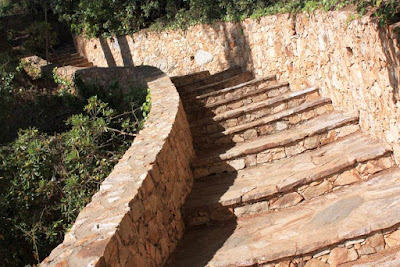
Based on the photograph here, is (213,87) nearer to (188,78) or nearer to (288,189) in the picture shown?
(188,78)

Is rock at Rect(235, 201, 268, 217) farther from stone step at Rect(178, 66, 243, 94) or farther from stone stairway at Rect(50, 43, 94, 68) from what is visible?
stone stairway at Rect(50, 43, 94, 68)

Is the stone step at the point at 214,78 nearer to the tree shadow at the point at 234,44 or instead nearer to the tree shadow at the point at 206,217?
the tree shadow at the point at 234,44

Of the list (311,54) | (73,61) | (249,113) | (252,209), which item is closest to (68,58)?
(73,61)

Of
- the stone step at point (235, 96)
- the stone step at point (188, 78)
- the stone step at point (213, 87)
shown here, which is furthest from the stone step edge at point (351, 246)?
the stone step at point (188, 78)

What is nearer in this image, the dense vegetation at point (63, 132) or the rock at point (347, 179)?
the rock at point (347, 179)

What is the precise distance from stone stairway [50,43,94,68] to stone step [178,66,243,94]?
7.50 metres

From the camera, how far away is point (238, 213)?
4711 mm

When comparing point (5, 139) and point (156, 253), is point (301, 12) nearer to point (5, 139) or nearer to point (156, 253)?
point (156, 253)

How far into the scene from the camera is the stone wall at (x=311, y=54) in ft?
15.1

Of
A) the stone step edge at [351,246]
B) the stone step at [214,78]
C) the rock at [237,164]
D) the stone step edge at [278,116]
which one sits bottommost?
the stone step edge at [351,246]

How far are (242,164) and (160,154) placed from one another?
1.61 metres

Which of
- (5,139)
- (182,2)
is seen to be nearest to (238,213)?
(5,139)

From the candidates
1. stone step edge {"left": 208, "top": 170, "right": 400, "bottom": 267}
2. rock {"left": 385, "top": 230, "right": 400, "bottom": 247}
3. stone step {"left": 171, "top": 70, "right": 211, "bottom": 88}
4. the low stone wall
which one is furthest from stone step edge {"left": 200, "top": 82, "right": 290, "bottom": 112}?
rock {"left": 385, "top": 230, "right": 400, "bottom": 247}

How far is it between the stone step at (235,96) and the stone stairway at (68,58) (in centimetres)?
875
